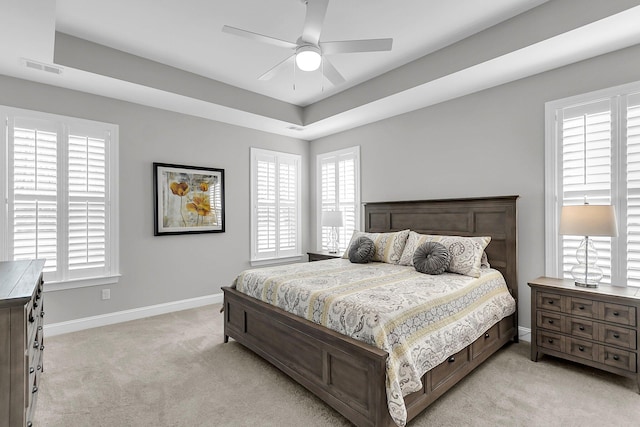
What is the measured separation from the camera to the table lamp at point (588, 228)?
2.63m

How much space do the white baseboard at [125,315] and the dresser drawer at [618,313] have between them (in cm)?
438

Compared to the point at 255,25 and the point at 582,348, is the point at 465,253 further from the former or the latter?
the point at 255,25

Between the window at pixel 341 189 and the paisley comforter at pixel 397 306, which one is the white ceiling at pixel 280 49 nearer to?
the window at pixel 341 189

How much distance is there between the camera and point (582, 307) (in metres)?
2.70

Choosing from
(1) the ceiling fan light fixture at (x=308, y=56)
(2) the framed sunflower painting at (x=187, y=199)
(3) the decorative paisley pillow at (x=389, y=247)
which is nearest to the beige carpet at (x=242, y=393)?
(3) the decorative paisley pillow at (x=389, y=247)

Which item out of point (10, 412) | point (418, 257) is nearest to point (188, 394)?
point (10, 412)

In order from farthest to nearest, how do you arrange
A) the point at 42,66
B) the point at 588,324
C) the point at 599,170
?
the point at 42,66
the point at 599,170
the point at 588,324

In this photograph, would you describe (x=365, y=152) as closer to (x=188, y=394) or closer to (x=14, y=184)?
(x=188, y=394)

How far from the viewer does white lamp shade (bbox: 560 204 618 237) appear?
2.62m

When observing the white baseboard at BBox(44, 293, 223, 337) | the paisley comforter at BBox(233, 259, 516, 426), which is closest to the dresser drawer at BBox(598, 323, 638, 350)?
the paisley comforter at BBox(233, 259, 516, 426)

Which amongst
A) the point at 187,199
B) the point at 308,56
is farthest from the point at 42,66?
the point at 308,56

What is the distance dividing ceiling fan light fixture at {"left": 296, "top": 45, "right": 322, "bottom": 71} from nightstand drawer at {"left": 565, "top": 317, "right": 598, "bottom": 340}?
9.62 ft

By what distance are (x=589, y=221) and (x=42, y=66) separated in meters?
5.04

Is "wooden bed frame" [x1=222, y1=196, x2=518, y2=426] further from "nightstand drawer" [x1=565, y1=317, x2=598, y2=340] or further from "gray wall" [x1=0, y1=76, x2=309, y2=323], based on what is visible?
"gray wall" [x1=0, y1=76, x2=309, y2=323]
